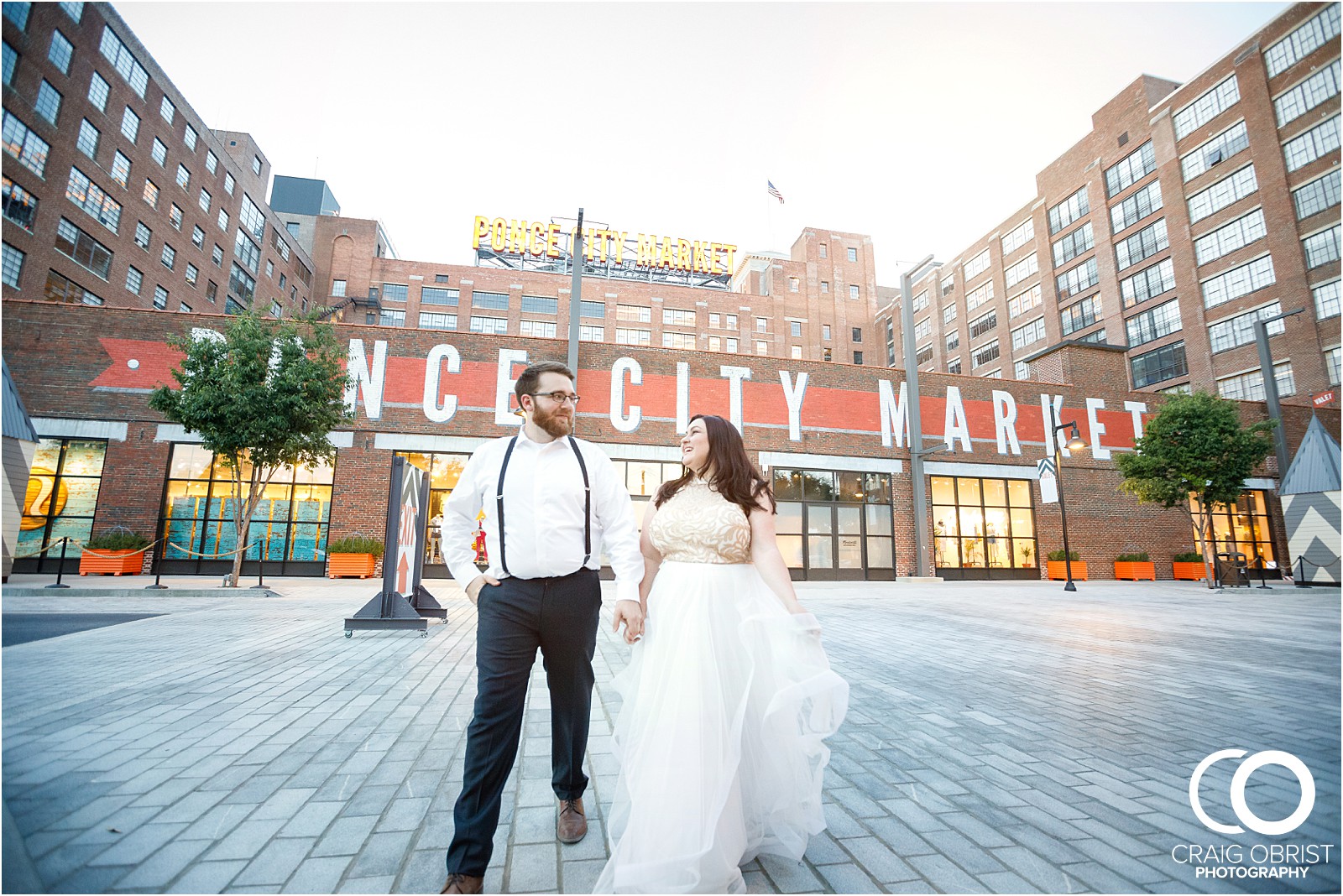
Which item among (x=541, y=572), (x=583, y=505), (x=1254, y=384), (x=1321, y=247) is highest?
(x=1321, y=247)

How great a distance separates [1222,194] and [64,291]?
54633 millimetres

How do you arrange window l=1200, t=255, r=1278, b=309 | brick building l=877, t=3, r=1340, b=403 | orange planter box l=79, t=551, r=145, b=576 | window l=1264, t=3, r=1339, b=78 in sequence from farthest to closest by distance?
window l=1200, t=255, r=1278, b=309 → brick building l=877, t=3, r=1340, b=403 → window l=1264, t=3, r=1339, b=78 → orange planter box l=79, t=551, r=145, b=576

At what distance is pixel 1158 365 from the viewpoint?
1367 inches

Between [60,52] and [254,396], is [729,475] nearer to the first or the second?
[254,396]

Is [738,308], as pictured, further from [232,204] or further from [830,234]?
[232,204]

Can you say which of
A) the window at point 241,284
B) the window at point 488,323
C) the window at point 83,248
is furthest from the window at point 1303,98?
the window at point 241,284

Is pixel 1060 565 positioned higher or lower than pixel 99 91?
lower

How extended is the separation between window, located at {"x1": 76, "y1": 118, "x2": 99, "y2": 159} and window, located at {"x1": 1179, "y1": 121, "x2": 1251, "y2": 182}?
175ft

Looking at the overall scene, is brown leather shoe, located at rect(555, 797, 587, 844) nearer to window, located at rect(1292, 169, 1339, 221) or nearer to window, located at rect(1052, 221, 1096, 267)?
window, located at rect(1292, 169, 1339, 221)

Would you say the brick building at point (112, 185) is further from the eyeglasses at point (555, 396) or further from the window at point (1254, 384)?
the window at point (1254, 384)

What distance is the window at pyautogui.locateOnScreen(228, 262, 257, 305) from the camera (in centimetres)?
3841

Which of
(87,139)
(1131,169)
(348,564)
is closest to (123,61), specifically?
(87,139)

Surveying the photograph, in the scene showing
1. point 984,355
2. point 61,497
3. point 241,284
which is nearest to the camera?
point 61,497

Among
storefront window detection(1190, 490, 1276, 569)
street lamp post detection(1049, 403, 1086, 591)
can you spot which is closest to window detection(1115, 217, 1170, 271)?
storefront window detection(1190, 490, 1276, 569)
